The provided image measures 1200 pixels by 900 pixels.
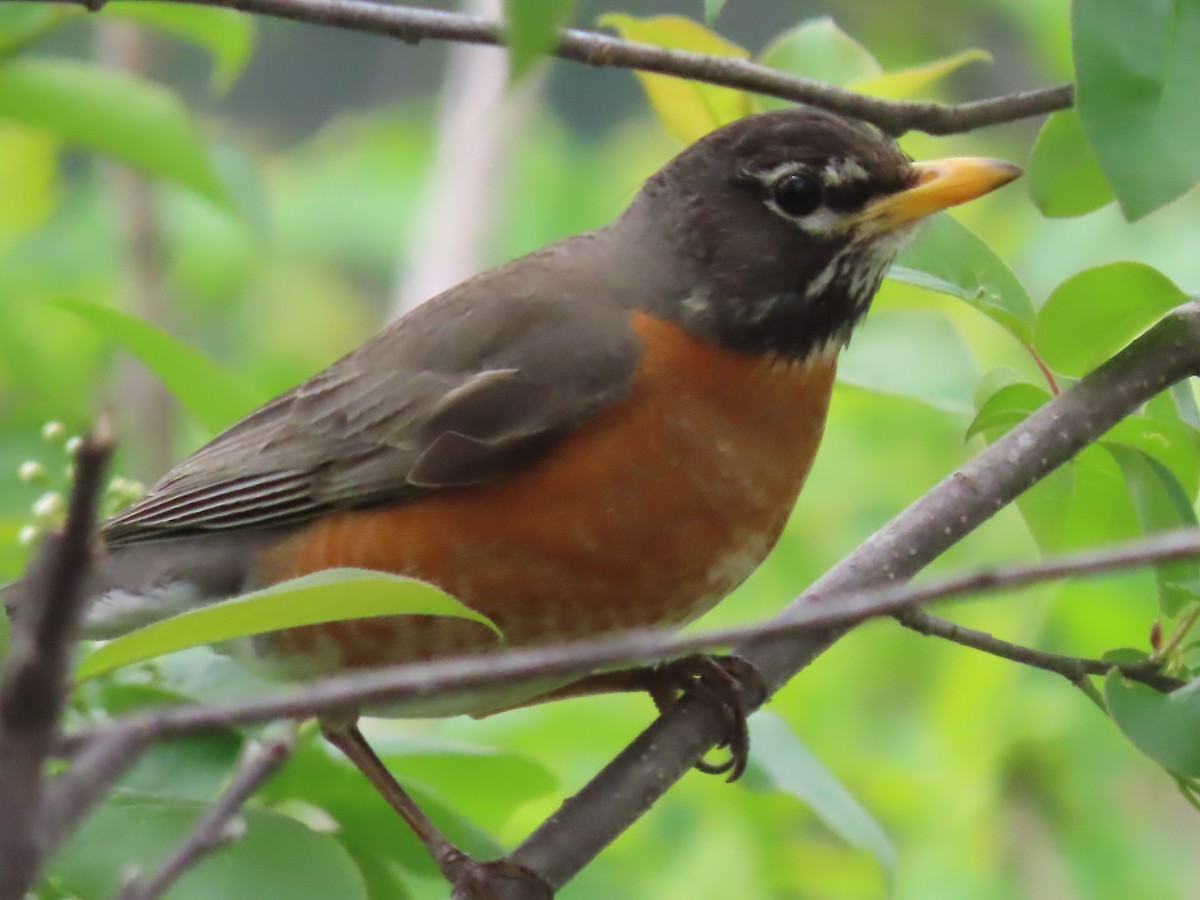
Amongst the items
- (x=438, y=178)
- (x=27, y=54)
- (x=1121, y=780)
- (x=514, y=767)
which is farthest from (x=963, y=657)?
(x=438, y=178)

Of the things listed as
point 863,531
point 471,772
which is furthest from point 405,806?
point 863,531

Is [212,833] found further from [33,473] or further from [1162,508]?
[33,473]

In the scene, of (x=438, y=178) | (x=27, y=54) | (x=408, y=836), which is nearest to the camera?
(x=408, y=836)

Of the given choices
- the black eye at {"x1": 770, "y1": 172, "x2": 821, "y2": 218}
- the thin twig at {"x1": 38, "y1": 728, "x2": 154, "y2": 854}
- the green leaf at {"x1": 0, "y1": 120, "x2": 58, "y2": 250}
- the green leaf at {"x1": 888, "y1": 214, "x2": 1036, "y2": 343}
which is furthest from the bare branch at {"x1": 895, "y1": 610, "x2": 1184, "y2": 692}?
the green leaf at {"x1": 0, "y1": 120, "x2": 58, "y2": 250}

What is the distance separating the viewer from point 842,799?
2014 millimetres

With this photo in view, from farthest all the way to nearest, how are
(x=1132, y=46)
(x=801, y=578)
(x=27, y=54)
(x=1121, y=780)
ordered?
(x=801, y=578), (x=1121, y=780), (x=27, y=54), (x=1132, y=46)

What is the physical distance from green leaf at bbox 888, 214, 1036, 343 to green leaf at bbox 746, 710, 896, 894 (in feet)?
2.00

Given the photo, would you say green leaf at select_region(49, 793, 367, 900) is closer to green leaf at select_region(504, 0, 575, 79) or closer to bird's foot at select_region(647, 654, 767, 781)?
bird's foot at select_region(647, 654, 767, 781)

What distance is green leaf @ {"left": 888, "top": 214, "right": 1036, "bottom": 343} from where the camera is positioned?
1.83 meters

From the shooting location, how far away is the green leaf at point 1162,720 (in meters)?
1.44

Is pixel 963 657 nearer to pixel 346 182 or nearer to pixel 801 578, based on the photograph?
pixel 801 578

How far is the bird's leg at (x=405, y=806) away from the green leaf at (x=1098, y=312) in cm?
92

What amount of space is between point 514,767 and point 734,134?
948 millimetres

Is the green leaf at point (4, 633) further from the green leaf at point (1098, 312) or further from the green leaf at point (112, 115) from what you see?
the green leaf at point (112, 115)
